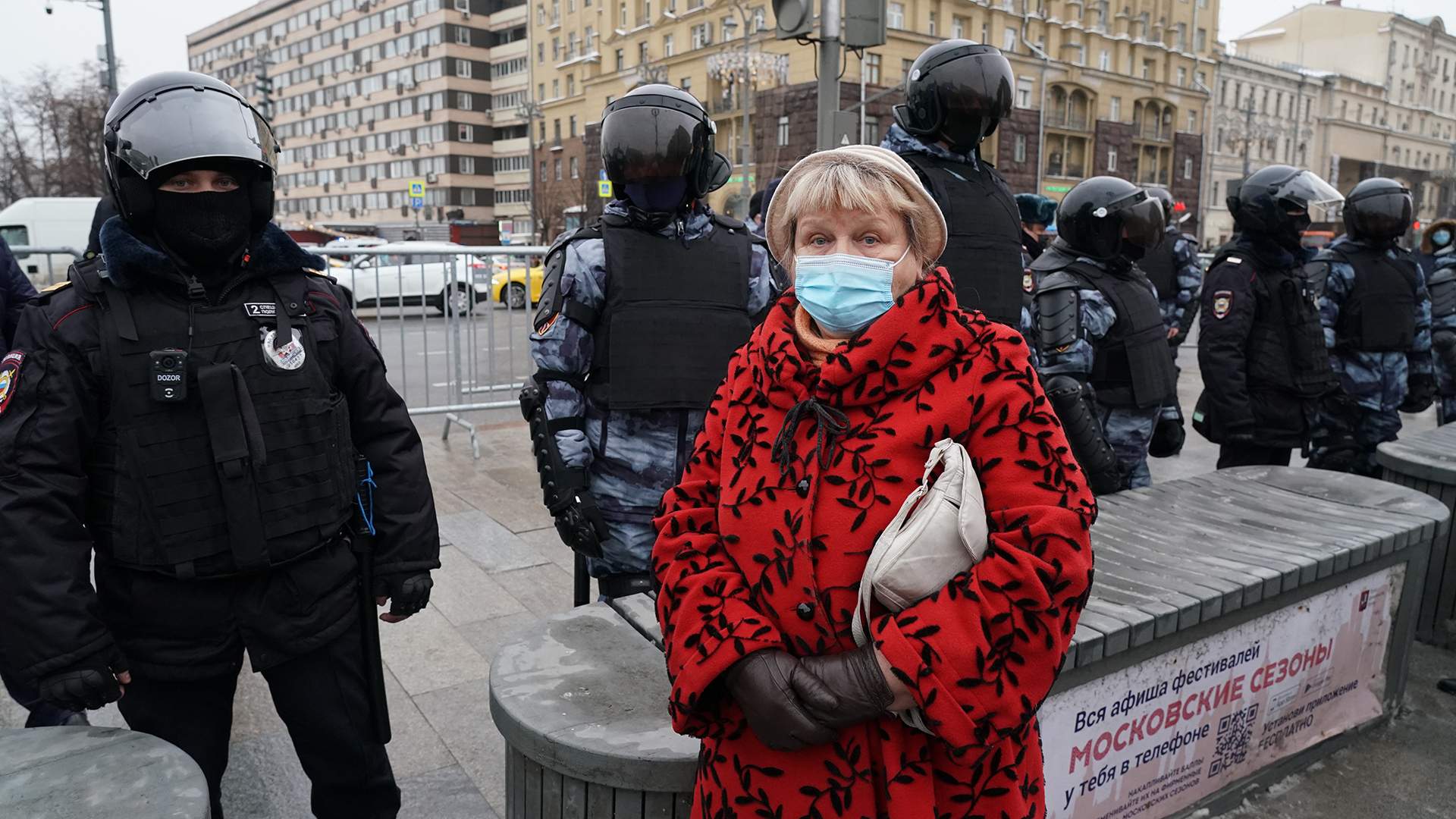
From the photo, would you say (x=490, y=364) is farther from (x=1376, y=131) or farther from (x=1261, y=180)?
(x=1376, y=131)

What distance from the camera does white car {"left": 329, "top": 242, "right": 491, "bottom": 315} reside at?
823 cm

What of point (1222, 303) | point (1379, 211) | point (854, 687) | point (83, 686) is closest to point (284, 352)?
point (83, 686)

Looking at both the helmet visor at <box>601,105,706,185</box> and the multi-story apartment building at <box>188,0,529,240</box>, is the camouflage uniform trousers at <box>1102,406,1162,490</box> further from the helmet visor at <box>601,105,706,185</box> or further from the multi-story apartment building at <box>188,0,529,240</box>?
the multi-story apartment building at <box>188,0,529,240</box>

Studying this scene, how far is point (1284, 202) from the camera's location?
189 inches

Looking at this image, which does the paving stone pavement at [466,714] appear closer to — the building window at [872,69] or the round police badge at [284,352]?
the round police badge at [284,352]

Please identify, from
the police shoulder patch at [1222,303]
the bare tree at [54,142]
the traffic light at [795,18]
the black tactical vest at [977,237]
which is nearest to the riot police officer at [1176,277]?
the police shoulder patch at [1222,303]

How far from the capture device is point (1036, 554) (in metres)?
1.46

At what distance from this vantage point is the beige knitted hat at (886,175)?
1.67 m

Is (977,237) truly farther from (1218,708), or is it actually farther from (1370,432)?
(1370,432)

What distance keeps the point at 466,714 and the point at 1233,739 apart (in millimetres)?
2604

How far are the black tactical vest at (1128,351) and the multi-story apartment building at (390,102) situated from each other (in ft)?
239

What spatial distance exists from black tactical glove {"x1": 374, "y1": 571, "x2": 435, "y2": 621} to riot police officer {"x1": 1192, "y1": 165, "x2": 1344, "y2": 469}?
12.9ft

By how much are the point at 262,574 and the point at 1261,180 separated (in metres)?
4.91

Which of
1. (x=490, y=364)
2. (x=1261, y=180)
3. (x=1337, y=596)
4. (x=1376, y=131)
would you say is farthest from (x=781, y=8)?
(x=1376, y=131)
